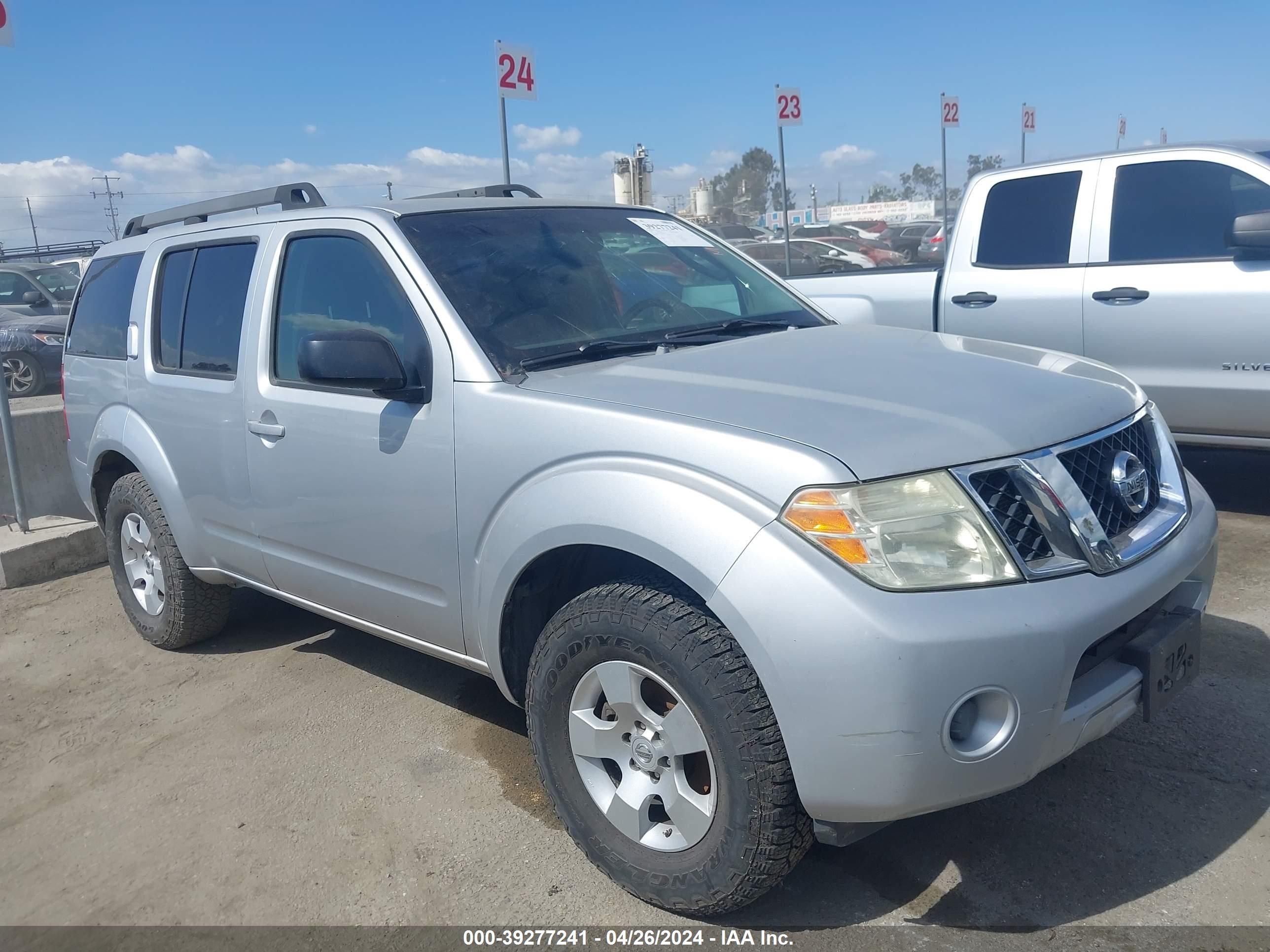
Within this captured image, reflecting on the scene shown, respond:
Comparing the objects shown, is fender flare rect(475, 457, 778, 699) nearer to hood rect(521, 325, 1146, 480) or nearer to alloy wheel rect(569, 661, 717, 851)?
hood rect(521, 325, 1146, 480)

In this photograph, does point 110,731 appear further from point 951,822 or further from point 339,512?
point 951,822

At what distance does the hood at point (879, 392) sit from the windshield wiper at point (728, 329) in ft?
0.39

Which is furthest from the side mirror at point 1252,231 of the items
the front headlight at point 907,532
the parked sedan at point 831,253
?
the parked sedan at point 831,253

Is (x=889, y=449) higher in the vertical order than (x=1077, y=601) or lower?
higher

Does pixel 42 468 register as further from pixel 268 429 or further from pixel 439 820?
pixel 439 820

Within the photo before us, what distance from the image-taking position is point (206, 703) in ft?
13.6

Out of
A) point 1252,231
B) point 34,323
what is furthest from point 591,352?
point 34,323

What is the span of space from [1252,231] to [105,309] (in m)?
5.35

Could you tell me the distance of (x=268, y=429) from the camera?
3.62 meters

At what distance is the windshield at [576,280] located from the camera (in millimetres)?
3170

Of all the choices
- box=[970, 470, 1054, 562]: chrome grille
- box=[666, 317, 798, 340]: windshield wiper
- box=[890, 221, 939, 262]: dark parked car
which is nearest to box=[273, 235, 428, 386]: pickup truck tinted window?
box=[666, 317, 798, 340]: windshield wiper

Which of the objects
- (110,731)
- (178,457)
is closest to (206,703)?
(110,731)

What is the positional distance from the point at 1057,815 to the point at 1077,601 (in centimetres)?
97

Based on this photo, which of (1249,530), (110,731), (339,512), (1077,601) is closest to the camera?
(1077,601)
